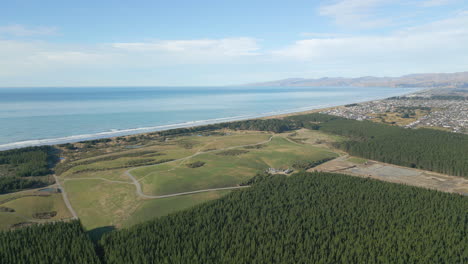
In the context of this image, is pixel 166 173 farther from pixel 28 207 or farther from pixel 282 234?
pixel 282 234

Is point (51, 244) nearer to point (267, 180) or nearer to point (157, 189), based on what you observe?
point (157, 189)

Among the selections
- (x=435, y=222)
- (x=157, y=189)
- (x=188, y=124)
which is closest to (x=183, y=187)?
(x=157, y=189)

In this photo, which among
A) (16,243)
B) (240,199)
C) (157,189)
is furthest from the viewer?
(157,189)

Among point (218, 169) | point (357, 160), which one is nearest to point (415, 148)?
point (357, 160)

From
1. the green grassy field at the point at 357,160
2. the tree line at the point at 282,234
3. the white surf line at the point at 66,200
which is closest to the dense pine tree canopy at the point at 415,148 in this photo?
the green grassy field at the point at 357,160

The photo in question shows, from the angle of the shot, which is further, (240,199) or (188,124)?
(188,124)

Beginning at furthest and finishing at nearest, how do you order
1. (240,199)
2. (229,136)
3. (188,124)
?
1. (188,124)
2. (229,136)
3. (240,199)

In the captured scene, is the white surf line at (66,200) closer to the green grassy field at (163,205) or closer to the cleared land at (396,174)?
the green grassy field at (163,205)
